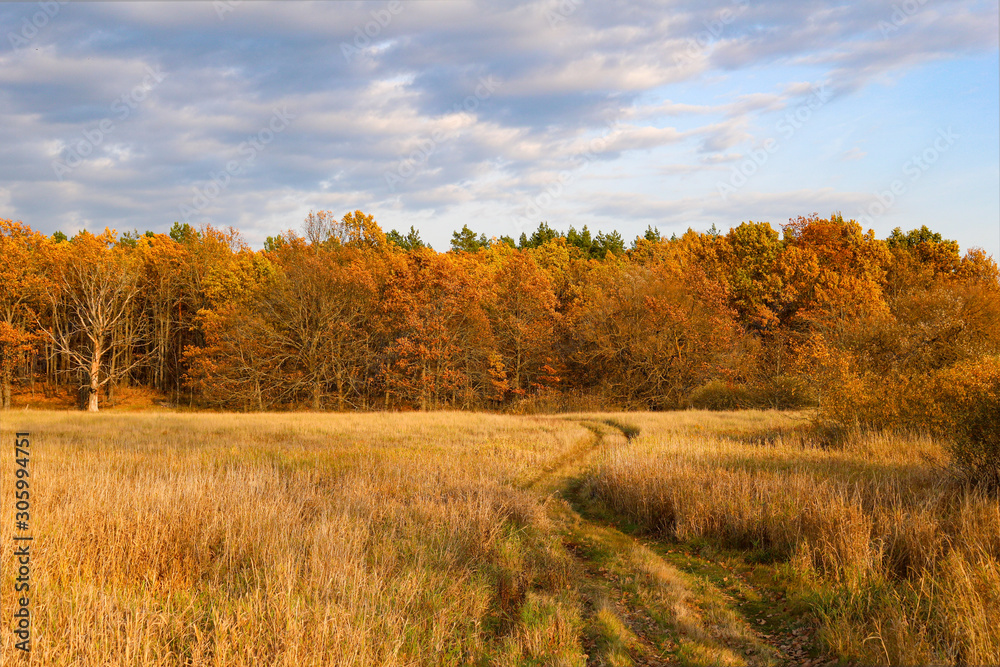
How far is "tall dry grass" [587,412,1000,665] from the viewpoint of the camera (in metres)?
5.43

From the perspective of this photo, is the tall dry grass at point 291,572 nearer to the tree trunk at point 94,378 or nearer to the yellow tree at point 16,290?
the tree trunk at point 94,378

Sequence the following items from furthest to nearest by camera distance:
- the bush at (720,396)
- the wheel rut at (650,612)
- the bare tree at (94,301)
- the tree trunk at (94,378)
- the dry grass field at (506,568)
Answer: the bare tree at (94,301), the tree trunk at (94,378), the bush at (720,396), the wheel rut at (650,612), the dry grass field at (506,568)

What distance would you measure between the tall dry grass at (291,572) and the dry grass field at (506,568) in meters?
0.03

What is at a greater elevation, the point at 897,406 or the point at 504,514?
the point at 897,406

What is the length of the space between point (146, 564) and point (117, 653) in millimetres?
1971

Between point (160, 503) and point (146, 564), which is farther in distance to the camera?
point (160, 503)

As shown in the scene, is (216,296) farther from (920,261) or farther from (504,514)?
(920,261)

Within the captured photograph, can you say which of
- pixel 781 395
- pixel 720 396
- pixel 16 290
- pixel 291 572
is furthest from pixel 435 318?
pixel 291 572

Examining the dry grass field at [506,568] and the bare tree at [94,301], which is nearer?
the dry grass field at [506,568]

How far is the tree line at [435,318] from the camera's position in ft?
130

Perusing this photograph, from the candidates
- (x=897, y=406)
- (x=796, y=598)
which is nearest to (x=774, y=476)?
(x=796, y=598)

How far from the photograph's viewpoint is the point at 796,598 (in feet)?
23.0

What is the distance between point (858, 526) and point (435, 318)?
117 feet

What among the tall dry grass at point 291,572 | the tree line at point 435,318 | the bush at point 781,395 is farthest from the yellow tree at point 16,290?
the bush at point 781,395
